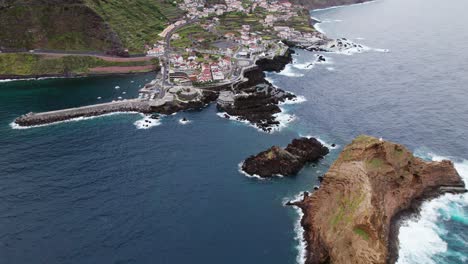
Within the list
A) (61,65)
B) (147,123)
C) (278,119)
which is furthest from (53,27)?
(278,119)

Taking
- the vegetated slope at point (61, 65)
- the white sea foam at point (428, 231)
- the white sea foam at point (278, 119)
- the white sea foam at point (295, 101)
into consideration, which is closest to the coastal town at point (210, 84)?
the white sea foam at point (278, 119)

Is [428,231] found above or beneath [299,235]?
beneath

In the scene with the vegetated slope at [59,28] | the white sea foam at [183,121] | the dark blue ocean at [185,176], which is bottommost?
the dark blue ocean at [185,176]

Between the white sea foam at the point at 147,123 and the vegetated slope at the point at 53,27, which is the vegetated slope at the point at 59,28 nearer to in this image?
the vegetated slope at the point at 53,27

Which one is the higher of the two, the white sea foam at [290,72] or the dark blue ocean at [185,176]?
the white sea foam at [290,72]

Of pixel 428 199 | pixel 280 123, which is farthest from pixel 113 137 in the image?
pixel 428 199

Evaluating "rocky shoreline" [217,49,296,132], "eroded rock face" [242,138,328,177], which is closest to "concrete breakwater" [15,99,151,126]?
"rocky shoreline" [217,49,296,132]

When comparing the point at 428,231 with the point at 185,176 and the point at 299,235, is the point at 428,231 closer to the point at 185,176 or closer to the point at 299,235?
the point at 299,235
